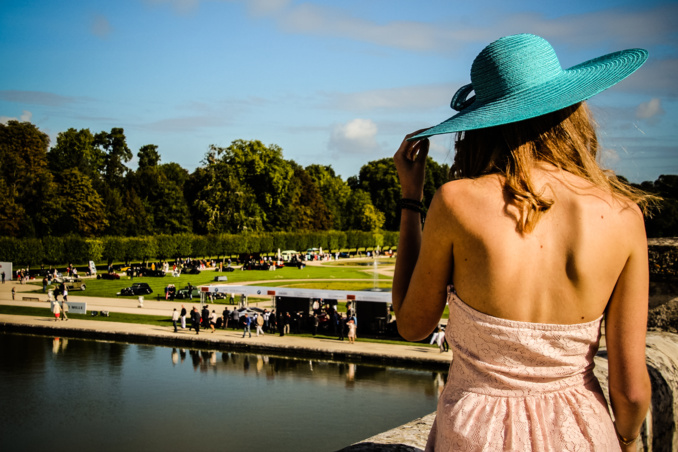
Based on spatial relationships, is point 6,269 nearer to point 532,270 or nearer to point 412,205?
point 412,205

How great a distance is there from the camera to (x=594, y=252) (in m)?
1.39

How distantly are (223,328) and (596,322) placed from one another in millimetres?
30490

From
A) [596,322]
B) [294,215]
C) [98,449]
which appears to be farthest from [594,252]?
[294,215]

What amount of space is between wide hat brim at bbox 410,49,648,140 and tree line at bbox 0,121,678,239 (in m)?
53.1

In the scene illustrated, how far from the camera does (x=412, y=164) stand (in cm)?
173

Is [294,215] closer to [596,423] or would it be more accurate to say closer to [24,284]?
[24,284]

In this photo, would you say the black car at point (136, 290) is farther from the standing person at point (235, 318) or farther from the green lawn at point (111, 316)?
the standing person at point (235, 318)

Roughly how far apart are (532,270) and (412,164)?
1.61ft

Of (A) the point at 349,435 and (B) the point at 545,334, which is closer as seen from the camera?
(B) the point at 545,334

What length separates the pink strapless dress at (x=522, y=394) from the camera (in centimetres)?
137

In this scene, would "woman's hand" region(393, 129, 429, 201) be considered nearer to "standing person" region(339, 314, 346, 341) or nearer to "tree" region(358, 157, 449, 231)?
"standing person" region(339, 314, 346, 341)

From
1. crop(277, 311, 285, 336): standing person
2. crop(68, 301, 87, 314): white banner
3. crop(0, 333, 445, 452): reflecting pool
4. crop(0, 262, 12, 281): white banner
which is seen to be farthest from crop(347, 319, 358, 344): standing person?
crop(0, 262, 12, 281): white banner

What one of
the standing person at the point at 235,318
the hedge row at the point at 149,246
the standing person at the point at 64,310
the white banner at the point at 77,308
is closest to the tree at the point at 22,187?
the hedge row at the point at 149,246

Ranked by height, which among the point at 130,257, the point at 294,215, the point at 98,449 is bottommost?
the point at 98,449
